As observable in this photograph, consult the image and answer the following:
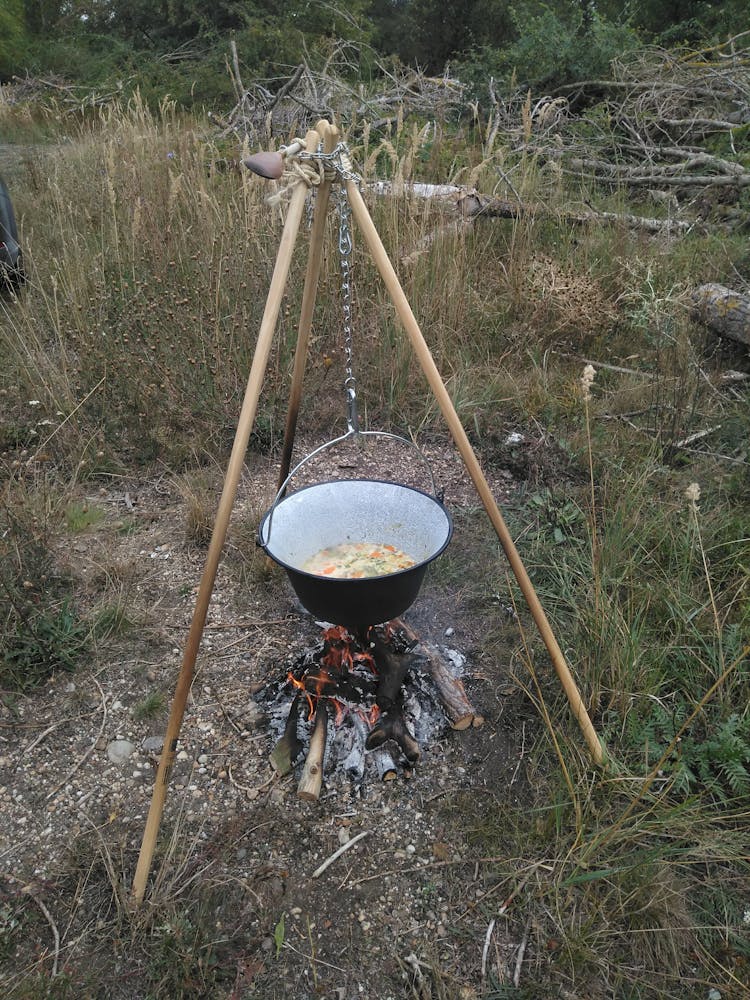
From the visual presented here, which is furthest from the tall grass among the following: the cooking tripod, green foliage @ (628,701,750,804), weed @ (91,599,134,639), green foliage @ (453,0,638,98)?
green foliage @ (453,0,638,98)

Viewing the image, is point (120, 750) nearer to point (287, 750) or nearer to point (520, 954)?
point (287, 750)

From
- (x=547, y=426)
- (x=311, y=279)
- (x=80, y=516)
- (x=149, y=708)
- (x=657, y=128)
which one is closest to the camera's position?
(x=311, y=279)

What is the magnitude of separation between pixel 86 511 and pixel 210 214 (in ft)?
6.14

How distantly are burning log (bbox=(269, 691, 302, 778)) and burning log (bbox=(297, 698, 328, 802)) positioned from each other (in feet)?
0.17

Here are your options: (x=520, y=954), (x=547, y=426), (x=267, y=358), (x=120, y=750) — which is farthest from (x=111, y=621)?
(x=547, y=426)

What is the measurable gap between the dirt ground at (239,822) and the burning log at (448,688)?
0.05 metres

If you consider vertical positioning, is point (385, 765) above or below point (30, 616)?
below

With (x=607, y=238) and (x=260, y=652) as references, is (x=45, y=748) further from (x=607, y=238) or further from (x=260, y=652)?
(x=607, y=238)

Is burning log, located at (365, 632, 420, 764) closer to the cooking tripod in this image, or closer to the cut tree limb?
the cooking tripod

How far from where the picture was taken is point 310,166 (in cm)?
166

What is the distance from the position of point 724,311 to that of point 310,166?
3067mm

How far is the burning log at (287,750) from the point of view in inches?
81.7

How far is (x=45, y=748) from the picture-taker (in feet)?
7.07

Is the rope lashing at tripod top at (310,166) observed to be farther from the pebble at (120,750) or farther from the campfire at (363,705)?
the pebble at (120,750)
